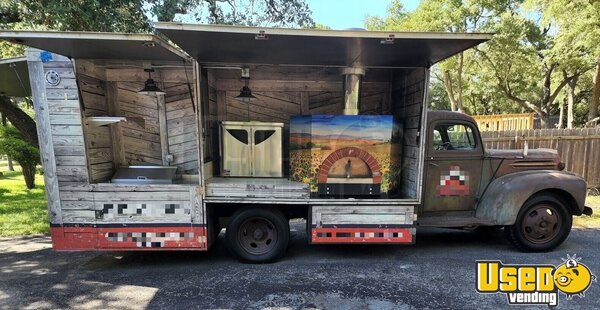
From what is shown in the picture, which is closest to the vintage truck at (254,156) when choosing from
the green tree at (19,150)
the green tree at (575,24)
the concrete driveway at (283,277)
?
the concrete driveway at (283,277)

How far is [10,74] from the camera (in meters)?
4.43

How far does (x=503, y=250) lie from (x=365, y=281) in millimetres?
2312

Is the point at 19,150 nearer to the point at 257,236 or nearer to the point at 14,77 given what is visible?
the point at 14,77

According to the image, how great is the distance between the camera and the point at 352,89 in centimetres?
469

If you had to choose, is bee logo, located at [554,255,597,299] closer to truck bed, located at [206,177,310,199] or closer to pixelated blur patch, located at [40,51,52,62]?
truck bed, located at [206,177,310,199]

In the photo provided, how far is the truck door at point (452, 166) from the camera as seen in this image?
14.8ft

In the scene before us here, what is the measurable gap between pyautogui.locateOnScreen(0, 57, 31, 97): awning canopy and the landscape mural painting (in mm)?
3802

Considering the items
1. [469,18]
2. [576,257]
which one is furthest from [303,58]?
[469,18]

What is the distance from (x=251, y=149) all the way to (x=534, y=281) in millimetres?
3799

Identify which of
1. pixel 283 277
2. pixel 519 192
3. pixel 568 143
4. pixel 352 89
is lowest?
pixel 283 277

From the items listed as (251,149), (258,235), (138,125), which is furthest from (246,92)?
(258,235)

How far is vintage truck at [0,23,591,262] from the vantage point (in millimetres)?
3770

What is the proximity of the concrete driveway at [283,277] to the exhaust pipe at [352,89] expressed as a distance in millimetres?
2056

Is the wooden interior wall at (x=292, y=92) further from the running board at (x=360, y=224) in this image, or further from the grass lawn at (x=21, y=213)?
the grass lawn at (x=21, y=213)
